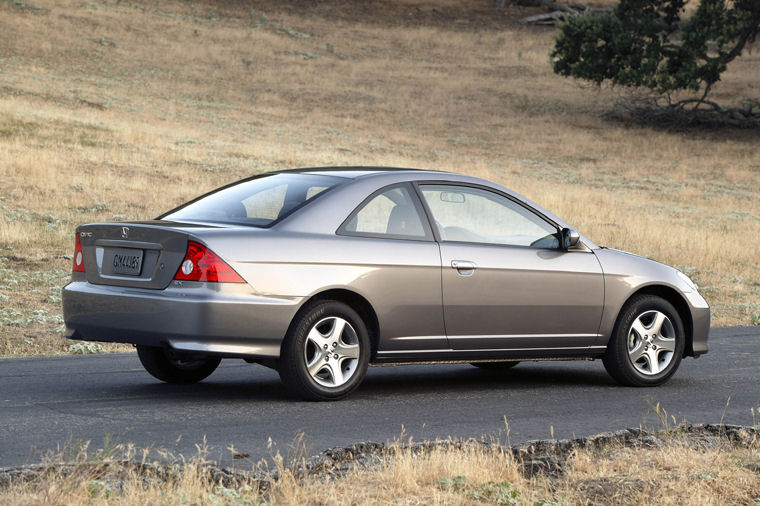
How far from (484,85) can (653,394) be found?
47765mm

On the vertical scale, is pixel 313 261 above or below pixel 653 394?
above

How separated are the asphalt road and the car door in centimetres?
48

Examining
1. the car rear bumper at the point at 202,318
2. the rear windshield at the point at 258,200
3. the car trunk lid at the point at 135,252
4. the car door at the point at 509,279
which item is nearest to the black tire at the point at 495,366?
the car door at the point at 509,279

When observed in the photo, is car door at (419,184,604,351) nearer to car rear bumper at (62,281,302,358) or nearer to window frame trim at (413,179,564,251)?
window frame trim at (413,179,564,251)

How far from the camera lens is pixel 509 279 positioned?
8.17 metres

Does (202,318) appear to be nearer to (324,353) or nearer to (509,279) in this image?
(324,353)

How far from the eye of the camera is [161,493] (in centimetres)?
464

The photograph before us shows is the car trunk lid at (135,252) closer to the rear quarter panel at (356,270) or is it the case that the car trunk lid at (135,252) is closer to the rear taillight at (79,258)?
the rear taillight at (79,258)

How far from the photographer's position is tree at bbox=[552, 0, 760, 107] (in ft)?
142

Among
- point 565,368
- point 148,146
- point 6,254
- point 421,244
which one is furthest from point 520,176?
point 421,244

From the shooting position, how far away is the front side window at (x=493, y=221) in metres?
8.29

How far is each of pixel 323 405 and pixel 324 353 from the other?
0.35 meters

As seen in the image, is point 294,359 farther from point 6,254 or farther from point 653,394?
point 6,254

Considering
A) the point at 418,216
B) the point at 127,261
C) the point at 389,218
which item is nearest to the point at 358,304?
the point at 389,218
